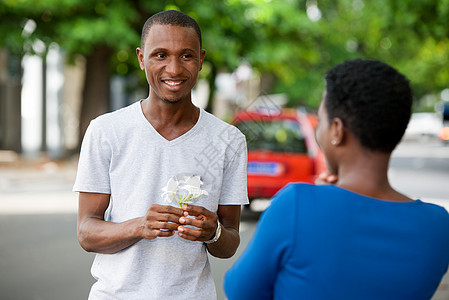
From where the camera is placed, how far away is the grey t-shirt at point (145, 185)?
2.15m

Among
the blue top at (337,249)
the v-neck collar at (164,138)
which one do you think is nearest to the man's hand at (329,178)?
the blue top at (337,249)

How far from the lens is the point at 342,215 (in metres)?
1.61

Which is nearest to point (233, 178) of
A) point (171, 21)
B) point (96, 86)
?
point (171, 21)

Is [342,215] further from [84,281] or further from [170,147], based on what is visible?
[84,281]

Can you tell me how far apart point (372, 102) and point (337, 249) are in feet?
1.24

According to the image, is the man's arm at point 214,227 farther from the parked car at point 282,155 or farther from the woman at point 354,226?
the parked car at point 282,155

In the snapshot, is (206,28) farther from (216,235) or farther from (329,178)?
(329,178)

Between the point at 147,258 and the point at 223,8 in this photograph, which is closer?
the point at 147,258

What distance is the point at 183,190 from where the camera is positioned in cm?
218

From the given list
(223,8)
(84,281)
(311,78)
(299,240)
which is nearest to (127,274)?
(299,240)

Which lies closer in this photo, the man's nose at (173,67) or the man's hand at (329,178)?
the man's hand at (329,178)

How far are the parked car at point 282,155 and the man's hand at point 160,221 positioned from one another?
8.10m

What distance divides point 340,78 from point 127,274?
0.92m

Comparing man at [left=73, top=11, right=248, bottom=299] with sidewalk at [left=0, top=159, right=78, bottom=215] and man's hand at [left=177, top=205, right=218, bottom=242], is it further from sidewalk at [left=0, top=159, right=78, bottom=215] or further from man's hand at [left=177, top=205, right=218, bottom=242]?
sidewalk at [left=0, top=159, right=78, bottom=215]
